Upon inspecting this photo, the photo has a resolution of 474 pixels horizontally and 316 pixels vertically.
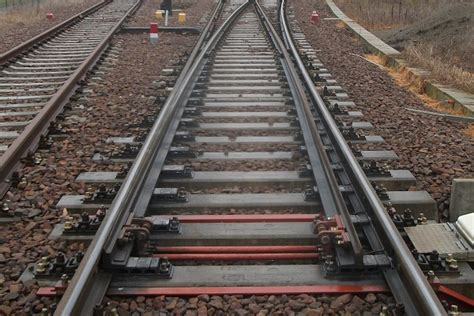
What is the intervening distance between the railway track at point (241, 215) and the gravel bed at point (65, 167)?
0.15m

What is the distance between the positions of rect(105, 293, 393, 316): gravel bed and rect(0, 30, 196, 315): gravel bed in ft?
1.83

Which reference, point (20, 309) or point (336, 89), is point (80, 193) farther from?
point (336, 89)

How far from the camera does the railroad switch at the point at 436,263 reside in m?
3.34

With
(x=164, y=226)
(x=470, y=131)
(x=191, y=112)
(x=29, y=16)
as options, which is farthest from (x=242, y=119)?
(x=29, y=16)

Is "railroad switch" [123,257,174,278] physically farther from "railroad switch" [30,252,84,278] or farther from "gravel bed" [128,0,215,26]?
"gravel bed" [128,0,215,26]

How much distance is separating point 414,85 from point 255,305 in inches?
262

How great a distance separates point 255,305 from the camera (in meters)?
3.05

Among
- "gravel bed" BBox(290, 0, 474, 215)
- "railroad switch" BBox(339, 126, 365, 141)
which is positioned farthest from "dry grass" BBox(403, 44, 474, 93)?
"railroad switch" BBox(339, 126, 365, 141)

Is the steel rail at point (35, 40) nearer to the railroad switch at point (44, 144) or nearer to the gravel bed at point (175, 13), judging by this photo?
the gravel bed at point (175, 13)

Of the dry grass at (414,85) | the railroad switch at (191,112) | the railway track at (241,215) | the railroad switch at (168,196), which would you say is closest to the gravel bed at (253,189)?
the railway track at (241,215)

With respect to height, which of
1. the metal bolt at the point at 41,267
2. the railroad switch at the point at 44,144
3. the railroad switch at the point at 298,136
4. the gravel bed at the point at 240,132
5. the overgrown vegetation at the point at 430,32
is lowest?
the metal bolt at the point at 41,267

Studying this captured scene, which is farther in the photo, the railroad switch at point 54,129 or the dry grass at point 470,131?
the dry grass at point 470,131

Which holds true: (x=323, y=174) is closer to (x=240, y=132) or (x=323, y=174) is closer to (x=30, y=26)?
(x=240, y=132)

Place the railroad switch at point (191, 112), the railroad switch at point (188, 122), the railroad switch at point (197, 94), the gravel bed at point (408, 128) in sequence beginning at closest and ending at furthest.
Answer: the gravel bed at point (408, 128) → the railroad switch at point (188, 122) → the railroad switch at point (191, 112) → the railroad switch at point (197, 94)
